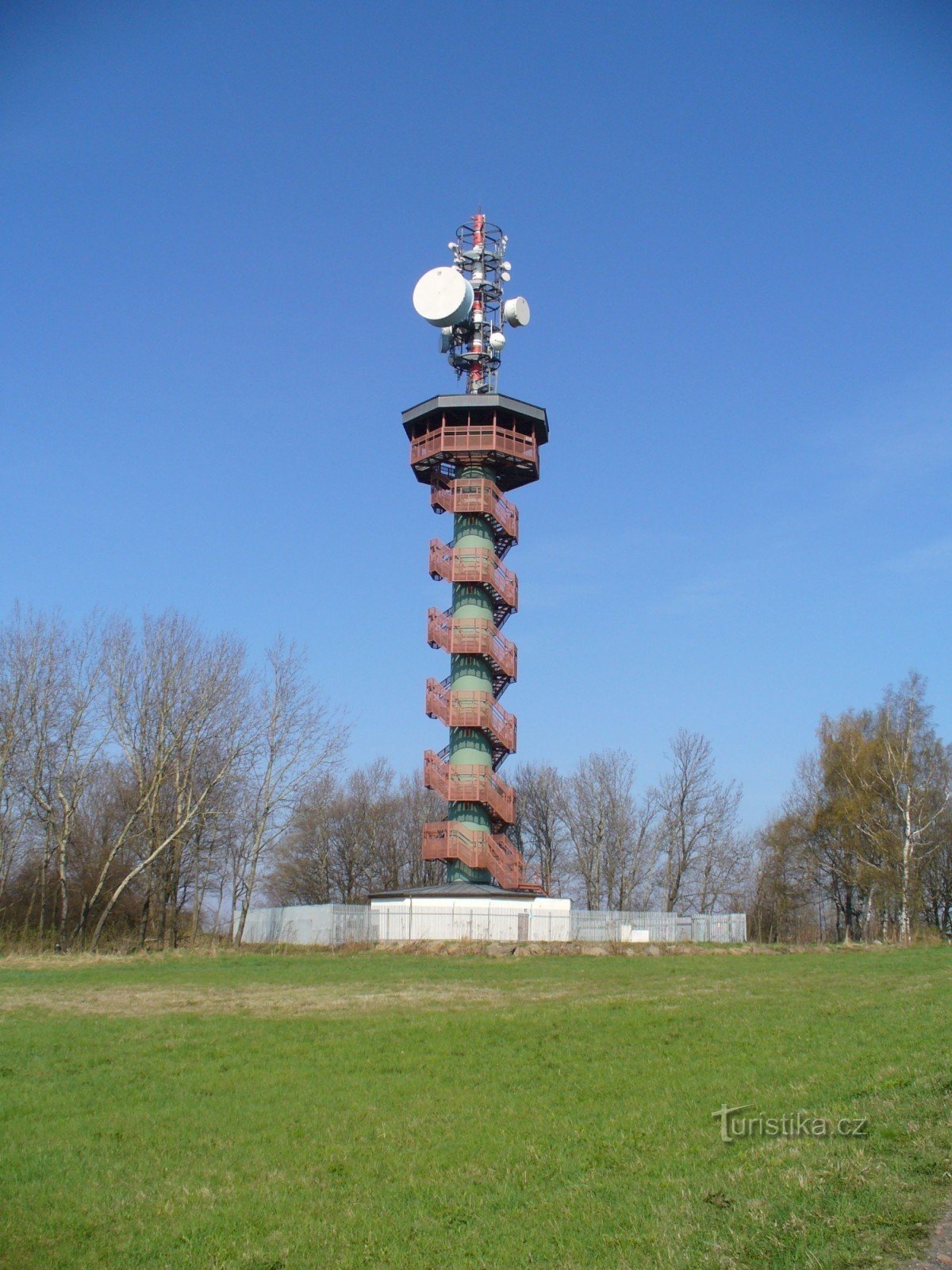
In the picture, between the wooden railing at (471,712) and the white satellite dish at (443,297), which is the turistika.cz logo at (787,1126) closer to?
the wooden railing at (471,712)

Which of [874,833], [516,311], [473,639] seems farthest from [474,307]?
[874,833]

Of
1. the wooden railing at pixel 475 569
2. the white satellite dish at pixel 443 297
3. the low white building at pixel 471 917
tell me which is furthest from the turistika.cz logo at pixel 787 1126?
the white satellite dish at pixel 443 297

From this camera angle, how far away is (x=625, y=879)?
78.5 meters

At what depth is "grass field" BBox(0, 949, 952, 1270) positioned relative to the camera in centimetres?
781

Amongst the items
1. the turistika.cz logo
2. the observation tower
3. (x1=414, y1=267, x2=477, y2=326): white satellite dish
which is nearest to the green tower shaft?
the observation tower

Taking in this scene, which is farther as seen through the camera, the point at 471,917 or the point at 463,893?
the point at 463,893

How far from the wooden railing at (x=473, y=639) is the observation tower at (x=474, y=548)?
0.06 metres

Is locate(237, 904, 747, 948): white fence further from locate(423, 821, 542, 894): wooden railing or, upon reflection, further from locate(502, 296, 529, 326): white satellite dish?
locate(502, 296, 529, 326): white satellite dish

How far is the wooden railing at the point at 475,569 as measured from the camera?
50.3 metres

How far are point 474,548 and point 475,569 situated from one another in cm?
134

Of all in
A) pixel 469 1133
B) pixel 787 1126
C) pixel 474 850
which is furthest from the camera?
pixel 474 850

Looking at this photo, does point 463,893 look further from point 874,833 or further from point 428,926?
point 874,833

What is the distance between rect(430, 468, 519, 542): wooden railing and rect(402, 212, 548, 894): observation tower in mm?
59

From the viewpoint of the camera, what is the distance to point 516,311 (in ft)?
182
